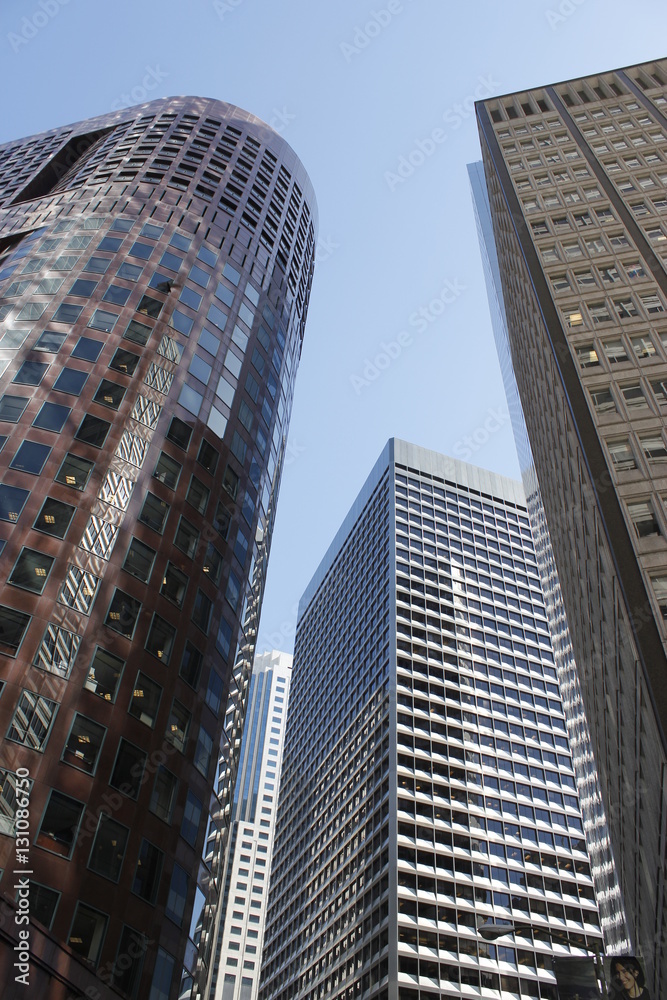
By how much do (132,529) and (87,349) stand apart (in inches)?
482

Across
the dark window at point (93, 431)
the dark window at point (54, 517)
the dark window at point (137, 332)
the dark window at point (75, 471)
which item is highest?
the dark window at point (137, 332)

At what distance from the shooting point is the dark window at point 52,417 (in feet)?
130

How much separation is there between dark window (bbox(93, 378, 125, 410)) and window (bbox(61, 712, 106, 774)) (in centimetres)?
1750

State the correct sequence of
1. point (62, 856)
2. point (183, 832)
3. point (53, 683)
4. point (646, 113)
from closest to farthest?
point (62, 856) < point (53, 683) < point (183, 832) < point (646, 113)

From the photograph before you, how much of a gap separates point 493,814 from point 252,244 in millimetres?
63560

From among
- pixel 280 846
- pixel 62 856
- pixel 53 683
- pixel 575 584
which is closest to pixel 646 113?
pixel 575 584

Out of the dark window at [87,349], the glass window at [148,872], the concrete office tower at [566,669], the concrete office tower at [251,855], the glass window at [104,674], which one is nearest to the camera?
the glass window at [148,872]

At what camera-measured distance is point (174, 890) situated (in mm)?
31906

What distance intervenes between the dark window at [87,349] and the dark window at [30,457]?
7.53 metres

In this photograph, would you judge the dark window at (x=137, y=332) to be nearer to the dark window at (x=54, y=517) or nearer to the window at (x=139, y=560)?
the dark window at (x=54, y=517)

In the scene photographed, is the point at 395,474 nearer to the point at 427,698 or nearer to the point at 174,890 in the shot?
the point at 427,698

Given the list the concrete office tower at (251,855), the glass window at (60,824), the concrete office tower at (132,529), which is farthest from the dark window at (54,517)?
the concrete office tower at (251,855)

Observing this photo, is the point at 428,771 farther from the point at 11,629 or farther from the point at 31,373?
the point at 11,629

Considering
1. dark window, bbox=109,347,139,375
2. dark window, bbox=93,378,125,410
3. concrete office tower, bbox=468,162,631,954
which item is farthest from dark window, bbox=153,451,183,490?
concrete office tower, bbox=468,162,631,954
